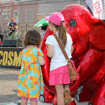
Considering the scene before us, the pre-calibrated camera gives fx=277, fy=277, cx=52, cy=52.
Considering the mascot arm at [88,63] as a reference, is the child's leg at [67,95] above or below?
below

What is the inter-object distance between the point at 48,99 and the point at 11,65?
19.4 feet

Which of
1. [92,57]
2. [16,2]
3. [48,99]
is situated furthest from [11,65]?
[16,2]

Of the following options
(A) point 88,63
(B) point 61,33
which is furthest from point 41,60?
(A) point 88,63

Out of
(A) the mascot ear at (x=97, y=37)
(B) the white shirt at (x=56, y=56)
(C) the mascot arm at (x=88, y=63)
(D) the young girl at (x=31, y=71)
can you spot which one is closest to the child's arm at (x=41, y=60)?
(D) the young girl at (x=31, y=71)

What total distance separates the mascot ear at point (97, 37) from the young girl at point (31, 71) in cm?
73

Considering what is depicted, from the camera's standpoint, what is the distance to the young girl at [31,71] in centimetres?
306

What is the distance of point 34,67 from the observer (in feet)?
10.1

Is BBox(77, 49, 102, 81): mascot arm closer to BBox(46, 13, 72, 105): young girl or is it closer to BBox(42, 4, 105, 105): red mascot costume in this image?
BBox(42, 4, 105, 105): red mascot costume

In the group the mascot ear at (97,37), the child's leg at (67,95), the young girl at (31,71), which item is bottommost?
the child's leg at (67,95)

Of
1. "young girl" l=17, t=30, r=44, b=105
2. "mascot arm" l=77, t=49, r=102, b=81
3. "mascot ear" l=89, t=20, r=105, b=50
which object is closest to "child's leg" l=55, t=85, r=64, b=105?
"young girl" l=17, t=30, r=44, b=105

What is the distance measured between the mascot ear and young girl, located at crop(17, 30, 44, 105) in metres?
0.73

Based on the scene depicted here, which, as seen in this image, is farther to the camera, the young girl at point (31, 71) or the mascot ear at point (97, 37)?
the mascot ear at point (97, 37)

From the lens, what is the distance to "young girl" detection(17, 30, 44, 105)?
306 cm

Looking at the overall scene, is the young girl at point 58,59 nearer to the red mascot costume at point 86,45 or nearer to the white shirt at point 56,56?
the white shirt at point 56,56
